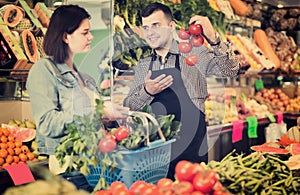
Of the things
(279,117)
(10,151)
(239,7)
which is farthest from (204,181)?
(279,117)

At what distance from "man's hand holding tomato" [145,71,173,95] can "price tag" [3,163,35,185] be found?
60 centimetres

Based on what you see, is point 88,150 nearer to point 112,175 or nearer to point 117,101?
point 112,175

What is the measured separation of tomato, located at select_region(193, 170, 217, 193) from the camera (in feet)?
5.44

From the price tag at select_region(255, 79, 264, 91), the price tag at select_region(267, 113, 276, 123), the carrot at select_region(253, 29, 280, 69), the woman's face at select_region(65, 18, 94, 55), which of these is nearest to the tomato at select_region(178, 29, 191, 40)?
the woman's face at select_region(65, 18, 94, 55)

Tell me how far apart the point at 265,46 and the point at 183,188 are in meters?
4.14

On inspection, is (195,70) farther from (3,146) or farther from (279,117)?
(279,117)

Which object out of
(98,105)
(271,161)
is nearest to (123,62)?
(98,105)

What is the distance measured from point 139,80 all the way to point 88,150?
1.42ft

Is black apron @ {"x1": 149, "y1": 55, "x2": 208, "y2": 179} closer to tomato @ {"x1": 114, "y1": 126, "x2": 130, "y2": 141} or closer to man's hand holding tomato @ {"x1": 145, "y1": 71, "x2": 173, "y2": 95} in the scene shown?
man's hand holding tomato @ {"x1": 145, "y1": 71, "x2": 173, "y2": 95}

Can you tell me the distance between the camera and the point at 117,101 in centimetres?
204

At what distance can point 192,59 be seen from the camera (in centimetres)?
223

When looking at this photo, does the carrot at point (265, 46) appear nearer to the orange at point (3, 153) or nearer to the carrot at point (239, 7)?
the carrot at point (239, 7)

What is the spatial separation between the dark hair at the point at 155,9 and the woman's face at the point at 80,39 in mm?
288

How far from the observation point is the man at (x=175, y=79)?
211cm
